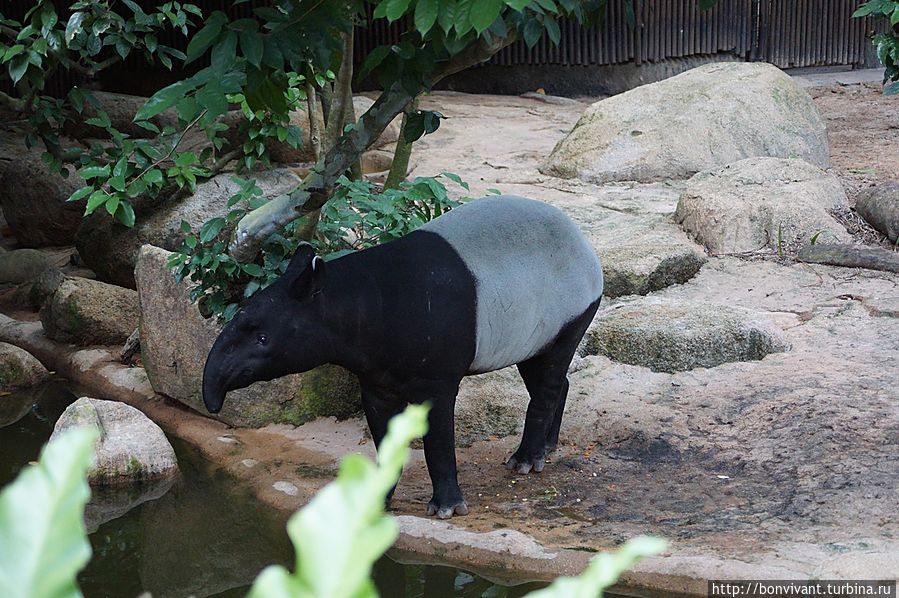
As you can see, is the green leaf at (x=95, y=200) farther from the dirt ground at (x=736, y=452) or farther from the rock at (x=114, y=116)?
the rock at (x=114, y=116)

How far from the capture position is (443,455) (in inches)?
192

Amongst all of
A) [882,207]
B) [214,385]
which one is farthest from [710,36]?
[214,385]

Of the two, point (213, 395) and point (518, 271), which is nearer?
point (213, 395)

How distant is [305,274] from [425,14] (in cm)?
177

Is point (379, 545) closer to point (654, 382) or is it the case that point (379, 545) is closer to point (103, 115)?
point (654, 382)

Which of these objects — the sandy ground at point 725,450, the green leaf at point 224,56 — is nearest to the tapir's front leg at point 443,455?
the sandy ground at point 725,450

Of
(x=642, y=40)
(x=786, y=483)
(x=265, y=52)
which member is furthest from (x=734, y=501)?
(x=642, y=40)

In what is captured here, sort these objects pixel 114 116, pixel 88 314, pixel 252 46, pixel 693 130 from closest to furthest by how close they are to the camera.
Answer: pixel 252 46 → pixel 88 314 → pixel 693 130 → pixel 114 116

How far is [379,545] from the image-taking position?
2.95ft

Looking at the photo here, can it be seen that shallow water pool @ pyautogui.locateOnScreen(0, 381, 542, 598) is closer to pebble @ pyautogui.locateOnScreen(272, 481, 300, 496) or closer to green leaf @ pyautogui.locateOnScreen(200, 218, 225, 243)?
pebble @ pyautogui.locateOnScreen(272, 481, 300, 496)

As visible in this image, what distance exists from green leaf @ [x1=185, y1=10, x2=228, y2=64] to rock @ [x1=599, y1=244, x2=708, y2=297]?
13.2ft

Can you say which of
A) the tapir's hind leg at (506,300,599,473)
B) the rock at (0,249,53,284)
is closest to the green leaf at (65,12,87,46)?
the tapir's hind leg at (506,300,599,473)

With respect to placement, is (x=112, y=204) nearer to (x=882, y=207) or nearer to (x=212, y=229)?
(x=212, y=229)

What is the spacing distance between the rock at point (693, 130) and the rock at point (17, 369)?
214 inches
